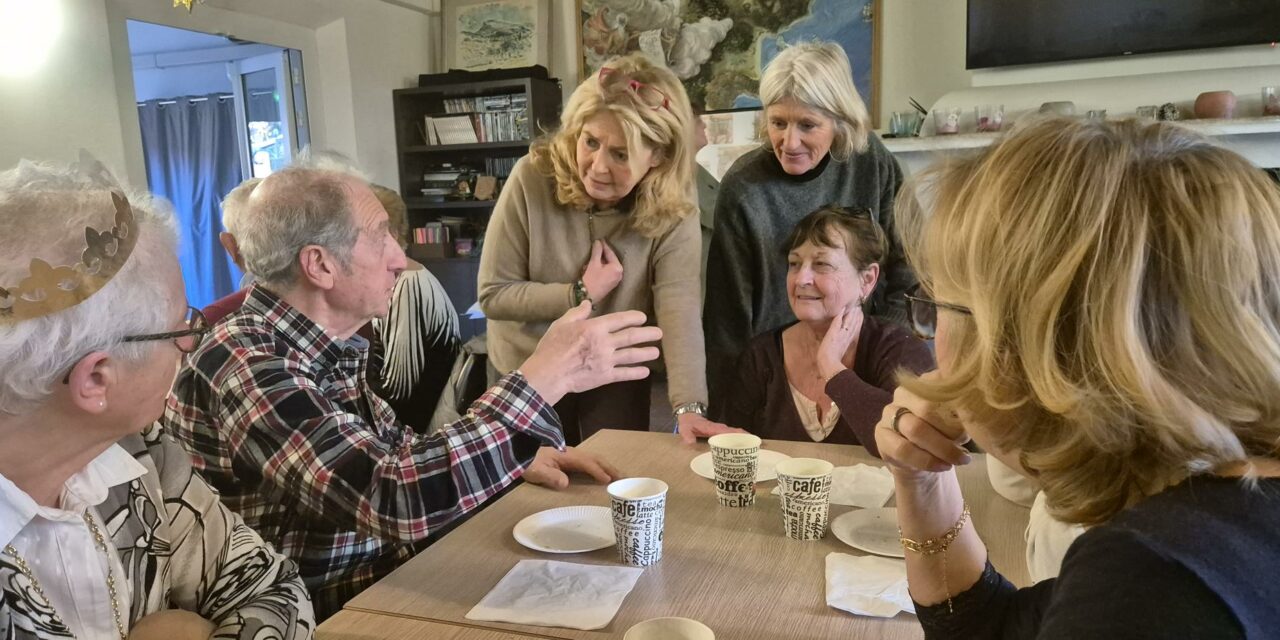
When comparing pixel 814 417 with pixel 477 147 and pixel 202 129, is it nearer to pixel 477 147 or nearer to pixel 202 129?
pixel 477 147

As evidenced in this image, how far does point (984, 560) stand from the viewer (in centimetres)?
98

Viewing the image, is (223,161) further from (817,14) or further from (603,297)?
(603,297)

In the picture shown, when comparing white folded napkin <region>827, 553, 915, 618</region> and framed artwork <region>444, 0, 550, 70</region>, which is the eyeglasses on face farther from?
framed artwork <region>444, 0, 550, 70</region>

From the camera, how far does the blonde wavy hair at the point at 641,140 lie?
2.06 meters

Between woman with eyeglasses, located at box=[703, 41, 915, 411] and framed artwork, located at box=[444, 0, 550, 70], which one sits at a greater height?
framed artwork, located at box=[444, 0, 550, 70]

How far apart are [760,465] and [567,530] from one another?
420mm

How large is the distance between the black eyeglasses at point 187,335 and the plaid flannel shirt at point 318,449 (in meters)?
0.14

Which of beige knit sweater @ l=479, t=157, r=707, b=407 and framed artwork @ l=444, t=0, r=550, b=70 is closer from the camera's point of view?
beige knit sweater @ l=479, t=157, r=707, b=407

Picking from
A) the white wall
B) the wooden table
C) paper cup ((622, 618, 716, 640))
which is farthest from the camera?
the white wall

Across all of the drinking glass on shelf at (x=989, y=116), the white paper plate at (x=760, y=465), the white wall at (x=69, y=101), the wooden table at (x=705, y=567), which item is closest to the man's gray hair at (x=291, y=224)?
the wooden table at (x=705, y=567)

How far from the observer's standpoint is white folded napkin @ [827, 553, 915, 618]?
1.05 metres

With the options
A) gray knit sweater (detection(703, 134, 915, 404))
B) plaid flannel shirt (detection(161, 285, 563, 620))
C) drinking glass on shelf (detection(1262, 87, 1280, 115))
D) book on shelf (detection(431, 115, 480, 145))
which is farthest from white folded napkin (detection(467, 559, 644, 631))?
book on shelf (detection(431, 115, 480, 145))

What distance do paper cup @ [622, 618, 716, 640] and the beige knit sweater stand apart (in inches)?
47.3

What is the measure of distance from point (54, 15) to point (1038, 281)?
3.95 meters
